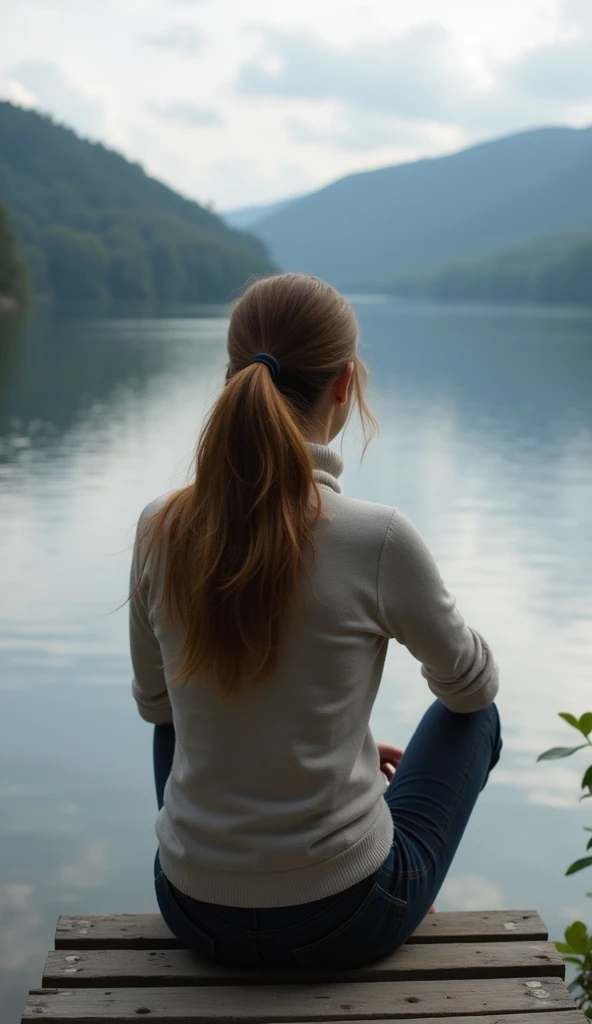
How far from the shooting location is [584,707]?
3.51m

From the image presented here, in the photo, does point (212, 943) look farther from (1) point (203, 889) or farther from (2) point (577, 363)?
(2) point (577, 363)

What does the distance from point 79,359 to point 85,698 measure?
15.5 meters

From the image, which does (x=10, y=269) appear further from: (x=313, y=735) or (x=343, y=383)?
(x=313, y=735)

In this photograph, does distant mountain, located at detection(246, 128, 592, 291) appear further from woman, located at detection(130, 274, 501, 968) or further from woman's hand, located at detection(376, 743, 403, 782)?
woman, located at detection(130, 274, 501, 968)

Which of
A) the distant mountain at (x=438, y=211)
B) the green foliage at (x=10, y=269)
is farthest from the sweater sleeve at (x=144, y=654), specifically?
the distant mountain at (x=438, y=211)

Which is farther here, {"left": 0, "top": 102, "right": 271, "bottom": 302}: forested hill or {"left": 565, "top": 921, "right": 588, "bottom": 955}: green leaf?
{"left": 0, "top": 102, "right": 271, "bottom": 302}: forested hill

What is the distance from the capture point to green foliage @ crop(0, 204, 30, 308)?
42.2 metres

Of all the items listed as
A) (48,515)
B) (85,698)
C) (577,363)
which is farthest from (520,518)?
(577,363)

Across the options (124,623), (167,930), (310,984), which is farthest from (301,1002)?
(124,623)

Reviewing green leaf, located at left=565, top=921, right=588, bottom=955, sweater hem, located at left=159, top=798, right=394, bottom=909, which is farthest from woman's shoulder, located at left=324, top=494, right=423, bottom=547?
green leaf, located at left=565, top=921, right=588, bottom=955

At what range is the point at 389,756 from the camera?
175cm

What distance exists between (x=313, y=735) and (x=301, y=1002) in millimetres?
275

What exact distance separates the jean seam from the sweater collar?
0.41 metres

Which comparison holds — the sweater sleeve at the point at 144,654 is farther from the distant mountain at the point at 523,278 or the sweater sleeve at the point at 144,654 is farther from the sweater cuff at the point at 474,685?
the distant mountain at the point at 523,278
